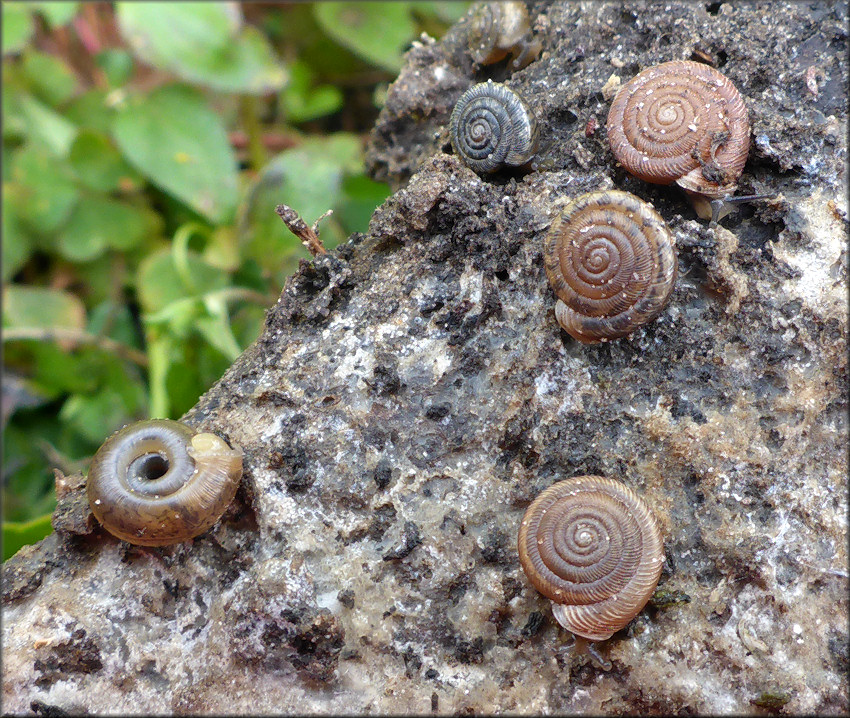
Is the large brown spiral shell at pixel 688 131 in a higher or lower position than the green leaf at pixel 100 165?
higher

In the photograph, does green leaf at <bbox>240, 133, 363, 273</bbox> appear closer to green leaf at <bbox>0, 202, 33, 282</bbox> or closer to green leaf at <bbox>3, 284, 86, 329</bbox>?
green leaf at <bbox>3, 284, 86, 329</bbox>

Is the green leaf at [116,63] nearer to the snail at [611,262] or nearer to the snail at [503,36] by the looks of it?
the snail at [503,36]

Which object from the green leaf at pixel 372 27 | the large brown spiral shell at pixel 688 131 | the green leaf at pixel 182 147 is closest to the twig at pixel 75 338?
the green leaf at pixel 182 147

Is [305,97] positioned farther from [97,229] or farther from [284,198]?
[97,229]

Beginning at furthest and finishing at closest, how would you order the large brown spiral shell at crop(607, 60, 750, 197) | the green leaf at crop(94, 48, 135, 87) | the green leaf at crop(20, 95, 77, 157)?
the green leaf at crop(94, 48, 135, 87) < the green leaf at crop(20, 95, 77, 157) < the large brown spiral shell at crop(607, 60, 750, 197)

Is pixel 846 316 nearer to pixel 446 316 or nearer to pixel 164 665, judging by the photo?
pixel 446 316

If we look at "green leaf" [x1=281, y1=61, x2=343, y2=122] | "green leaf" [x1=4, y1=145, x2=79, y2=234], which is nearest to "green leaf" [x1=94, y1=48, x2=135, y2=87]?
"green leaf" [x1=4, y1=145, x2=79, y2=234]
